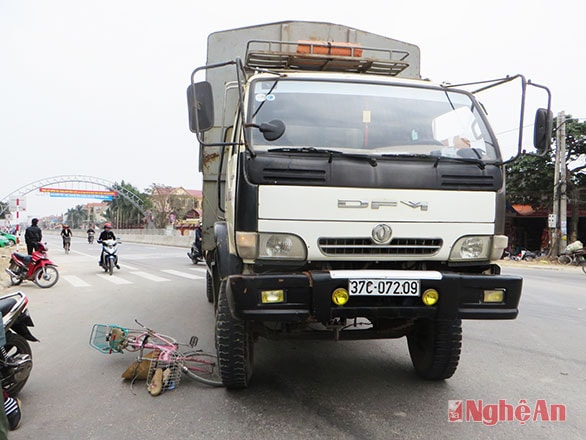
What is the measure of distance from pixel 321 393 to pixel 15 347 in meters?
2.45

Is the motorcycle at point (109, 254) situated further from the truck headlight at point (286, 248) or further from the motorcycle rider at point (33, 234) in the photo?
the truck headlight at point (286, 248)

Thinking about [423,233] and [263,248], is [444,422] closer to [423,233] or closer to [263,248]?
[423,233]

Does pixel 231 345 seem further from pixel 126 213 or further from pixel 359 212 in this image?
pixel 126 213

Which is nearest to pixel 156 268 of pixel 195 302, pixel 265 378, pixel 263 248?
pixel 195 302

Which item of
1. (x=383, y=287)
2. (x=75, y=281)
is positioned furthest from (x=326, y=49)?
(x=75, y=281)

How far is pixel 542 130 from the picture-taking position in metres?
3.61

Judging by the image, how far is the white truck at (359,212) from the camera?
9.22ft

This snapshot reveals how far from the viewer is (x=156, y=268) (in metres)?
14.5

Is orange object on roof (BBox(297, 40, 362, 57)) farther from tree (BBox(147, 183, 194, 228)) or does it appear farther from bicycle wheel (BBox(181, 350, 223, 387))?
tree (BBox(147, 183, 194, 228))

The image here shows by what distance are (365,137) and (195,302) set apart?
546 cm

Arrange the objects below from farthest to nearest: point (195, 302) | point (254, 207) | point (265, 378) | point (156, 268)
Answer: point (156, 268)
point (195, 302)
point (265, 378)
point (254, 207)

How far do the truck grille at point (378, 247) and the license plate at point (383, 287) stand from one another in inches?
10.7

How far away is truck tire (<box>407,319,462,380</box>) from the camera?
11.5 ft

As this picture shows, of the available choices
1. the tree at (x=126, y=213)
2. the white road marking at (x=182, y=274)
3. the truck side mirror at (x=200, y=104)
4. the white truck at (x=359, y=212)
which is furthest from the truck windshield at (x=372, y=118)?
the tree at (x=126, y=213)
